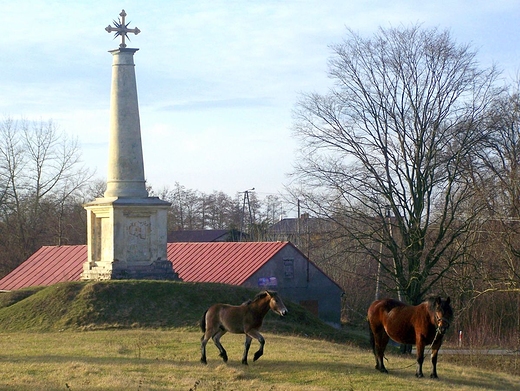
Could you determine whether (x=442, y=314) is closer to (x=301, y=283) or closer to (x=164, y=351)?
(x=164, y=351)

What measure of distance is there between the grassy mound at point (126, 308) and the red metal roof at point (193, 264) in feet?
35.2

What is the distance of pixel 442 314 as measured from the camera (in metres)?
13.7

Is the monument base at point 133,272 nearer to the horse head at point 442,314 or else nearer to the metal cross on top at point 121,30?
the metal cross on top at point 121,30

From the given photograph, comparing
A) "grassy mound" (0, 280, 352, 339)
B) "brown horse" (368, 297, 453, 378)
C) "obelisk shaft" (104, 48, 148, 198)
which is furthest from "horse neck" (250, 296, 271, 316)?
"obelisk shaft" (104, 48, 148, 198)

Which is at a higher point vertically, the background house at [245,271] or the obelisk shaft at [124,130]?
the obelisk shaft at [124,130]

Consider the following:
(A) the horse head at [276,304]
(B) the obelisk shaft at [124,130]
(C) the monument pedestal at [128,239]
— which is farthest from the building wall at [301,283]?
(A) the horse head at [276,304]

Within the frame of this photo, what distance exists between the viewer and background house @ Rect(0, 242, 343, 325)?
3853cm

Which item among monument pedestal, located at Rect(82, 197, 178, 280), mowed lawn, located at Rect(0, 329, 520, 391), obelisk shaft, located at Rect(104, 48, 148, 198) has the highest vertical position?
obelisk shaft, located at Rect(104, 48, 148, 198)

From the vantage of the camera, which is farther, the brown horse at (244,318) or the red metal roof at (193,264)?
the red metal roof at (193,264)

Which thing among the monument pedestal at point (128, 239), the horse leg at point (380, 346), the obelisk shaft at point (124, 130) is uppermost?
the obelisk shaft at point (124, 130)

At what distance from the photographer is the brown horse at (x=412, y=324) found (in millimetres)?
Answer: 13797

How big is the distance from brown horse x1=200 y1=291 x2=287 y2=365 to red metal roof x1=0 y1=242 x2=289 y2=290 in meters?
22.2

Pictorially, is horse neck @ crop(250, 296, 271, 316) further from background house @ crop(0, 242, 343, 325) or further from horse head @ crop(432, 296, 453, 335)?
background house @ crop(0, 242, 343, 325)

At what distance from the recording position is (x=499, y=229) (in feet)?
91.3
